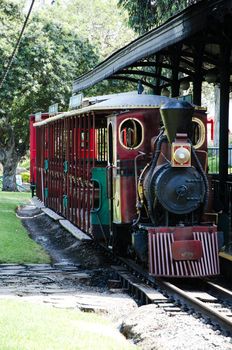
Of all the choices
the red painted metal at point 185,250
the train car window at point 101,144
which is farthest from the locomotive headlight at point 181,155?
the train car window at point 101,144

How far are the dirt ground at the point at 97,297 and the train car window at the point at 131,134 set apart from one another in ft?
6.83

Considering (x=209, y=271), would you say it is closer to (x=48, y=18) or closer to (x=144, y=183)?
(x=144, y=183)

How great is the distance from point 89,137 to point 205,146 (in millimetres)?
2430

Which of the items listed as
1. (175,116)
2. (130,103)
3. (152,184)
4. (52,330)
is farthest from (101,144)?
(52,330)

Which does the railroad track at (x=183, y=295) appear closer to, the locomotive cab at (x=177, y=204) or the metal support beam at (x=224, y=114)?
the locomotive cab at (x=177, y=204)

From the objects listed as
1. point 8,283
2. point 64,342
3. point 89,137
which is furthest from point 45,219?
point 64,342

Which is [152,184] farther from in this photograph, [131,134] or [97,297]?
[97,297]

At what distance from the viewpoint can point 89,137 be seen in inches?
491

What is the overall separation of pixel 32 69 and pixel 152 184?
22.2 metres

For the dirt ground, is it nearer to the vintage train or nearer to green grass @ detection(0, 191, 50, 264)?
green grass @ detection(0, 191, 50, 264)

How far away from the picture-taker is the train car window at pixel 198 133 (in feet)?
35.4

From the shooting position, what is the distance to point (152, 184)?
10.1 metres

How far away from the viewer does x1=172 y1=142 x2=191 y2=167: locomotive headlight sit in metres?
9.92

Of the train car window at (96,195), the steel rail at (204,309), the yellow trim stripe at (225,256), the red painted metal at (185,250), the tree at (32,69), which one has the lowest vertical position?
the steel rail at (204,309)
